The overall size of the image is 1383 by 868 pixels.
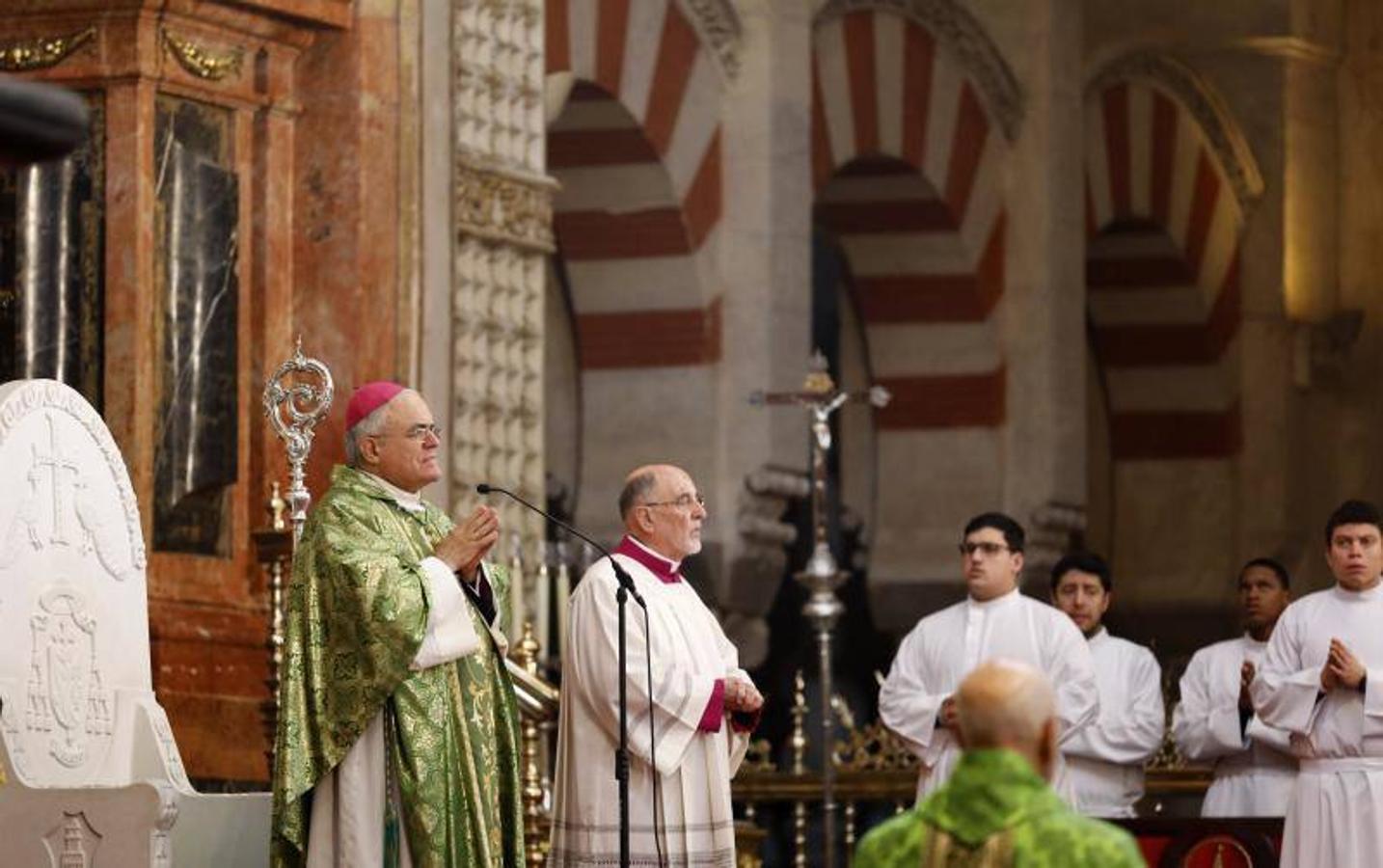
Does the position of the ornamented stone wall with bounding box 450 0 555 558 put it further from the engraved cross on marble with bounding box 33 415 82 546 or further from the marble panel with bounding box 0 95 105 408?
the engraved cross on marble with bounding box 33 415 82 546

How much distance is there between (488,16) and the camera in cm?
1420

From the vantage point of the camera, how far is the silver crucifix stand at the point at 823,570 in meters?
14.1

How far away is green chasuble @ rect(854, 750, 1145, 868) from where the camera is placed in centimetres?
646

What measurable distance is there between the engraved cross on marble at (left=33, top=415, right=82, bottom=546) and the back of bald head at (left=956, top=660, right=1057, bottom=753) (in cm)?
422

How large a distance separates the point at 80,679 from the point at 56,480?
0.53m

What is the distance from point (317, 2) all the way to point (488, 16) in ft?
4.35

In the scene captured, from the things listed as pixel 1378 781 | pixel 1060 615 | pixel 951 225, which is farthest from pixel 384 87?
pixel 951 225

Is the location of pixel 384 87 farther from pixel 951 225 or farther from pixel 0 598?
pixel 951 225

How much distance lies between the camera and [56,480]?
10234mm

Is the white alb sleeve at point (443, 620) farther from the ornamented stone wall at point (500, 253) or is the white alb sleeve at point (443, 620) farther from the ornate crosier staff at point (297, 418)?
the ornamented stone wall at point (500, 253)

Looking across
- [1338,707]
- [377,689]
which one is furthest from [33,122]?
[1338,707]

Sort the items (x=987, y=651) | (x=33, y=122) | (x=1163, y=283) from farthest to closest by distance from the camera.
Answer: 1. (x=1163, y=283)
2. (x=987, y=651)
3. (x=33, y=122)

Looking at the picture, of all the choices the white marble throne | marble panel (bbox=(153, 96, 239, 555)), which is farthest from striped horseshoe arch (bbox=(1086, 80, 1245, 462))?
the white marble throne

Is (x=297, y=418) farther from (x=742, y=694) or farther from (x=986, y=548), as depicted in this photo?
(x=986, y=548)
